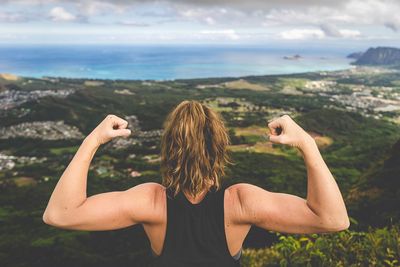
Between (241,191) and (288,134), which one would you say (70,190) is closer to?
(241,191)

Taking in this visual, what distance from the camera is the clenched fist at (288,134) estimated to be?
2.35 m

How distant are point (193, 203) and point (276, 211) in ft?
1.79

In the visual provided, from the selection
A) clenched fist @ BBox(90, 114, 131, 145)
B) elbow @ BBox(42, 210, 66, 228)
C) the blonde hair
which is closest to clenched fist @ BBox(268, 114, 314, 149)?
the blonde hair

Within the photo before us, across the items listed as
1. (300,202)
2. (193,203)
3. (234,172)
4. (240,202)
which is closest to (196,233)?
(193,203)

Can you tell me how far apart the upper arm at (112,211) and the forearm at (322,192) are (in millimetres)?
998

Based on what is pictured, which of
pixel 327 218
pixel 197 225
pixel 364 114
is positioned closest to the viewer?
pixel 327 218

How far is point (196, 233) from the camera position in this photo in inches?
96.8

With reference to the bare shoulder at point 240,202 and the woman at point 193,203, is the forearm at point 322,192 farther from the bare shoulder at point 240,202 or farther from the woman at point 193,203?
the bare shoulder at point 240,202

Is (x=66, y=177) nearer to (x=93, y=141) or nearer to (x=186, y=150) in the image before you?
(x=93, y=141)

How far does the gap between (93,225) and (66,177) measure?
0.38 meters

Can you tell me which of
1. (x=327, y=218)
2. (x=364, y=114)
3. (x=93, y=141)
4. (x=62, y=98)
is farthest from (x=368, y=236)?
(x=62, y=98)

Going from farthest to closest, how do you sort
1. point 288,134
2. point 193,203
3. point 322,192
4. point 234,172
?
1. point 234,172
2. point 193,203
3. point 288,134
4. point 322,192

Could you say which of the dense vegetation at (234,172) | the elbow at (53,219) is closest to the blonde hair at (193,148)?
the dense vegetation at (234,172)

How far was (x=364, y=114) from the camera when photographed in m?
142
